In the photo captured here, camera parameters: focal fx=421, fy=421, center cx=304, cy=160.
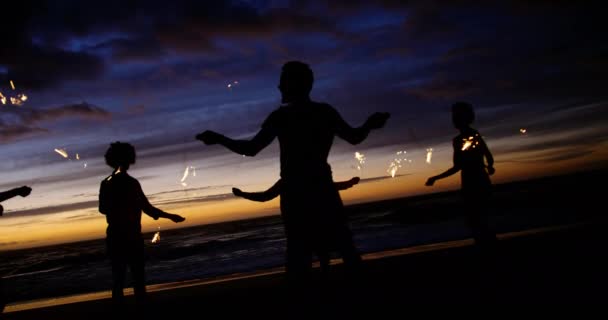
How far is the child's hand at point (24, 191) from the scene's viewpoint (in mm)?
4938

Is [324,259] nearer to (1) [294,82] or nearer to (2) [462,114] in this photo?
(1) [294,82]

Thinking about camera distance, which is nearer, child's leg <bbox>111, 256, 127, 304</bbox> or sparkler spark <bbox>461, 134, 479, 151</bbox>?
child's leg <bbox>111, 256, 127, 304</bbox>

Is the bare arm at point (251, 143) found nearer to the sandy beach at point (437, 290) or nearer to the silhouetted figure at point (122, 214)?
the sandy beach at point (437, 290)

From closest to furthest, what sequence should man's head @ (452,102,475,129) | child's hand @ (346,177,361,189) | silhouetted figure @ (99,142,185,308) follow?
1. child's hand @ (346,177,361,189)
2. silhouetted figure @ (99,142,185,308)
3. man's head @ (452,102,475,129)

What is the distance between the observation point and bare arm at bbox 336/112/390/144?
2768 millimetres

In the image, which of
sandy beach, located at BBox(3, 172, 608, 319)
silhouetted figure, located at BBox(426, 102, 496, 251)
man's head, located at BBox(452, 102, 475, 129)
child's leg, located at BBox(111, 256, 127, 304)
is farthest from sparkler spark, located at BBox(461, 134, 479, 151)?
child's leg, located at BBox(111, 256, 127, 304)

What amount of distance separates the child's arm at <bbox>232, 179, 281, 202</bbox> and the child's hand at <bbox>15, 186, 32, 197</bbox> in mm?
3561

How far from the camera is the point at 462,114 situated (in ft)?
18.3

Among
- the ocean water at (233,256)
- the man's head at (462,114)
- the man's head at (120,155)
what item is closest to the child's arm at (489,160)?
the man's head at (462,114)

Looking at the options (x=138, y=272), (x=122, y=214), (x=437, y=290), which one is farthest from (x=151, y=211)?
(x=437, y=290)

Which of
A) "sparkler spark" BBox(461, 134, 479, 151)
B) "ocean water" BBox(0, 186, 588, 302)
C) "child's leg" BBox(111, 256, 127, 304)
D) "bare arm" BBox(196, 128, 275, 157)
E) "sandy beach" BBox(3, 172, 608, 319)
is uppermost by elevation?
"sparkler spark" BBox(461, 134, 479, 151)

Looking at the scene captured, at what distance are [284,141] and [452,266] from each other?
4037 millimetres

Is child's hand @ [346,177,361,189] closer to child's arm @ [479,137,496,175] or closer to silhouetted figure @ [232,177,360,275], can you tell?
silhouetted figure @ [232,177,360,275]

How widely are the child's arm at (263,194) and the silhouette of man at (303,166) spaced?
0.06m
